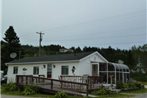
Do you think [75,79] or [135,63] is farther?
[135,63]

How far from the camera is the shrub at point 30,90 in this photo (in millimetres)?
21509

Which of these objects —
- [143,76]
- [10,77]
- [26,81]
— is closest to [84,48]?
[143,76]

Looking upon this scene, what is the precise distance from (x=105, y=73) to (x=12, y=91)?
10.3 m

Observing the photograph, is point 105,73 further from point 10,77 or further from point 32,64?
point 10,77

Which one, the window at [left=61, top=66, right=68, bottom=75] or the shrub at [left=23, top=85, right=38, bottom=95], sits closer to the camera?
the shrub at [left=23, top=85, right=38, bottom=95]

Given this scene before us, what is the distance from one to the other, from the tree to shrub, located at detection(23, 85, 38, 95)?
2955 centimetres

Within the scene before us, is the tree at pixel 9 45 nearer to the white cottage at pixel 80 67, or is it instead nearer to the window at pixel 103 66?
the white cottage at pixel 80 67

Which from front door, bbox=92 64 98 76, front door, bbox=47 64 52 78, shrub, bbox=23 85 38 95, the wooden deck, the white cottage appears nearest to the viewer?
the wooden deck

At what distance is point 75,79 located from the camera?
25.8 meters

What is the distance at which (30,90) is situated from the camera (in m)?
21.8

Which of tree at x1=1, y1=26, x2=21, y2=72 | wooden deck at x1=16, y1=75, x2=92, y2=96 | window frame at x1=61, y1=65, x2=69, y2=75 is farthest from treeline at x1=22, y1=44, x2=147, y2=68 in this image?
wooden deck at x1=16, y1=75, x2=92, y2=96

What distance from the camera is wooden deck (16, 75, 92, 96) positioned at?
20.6 meters

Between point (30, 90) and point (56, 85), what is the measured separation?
6.35 feet

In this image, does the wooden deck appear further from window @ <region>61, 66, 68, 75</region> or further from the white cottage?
window @ <region>61, 66, 68, 75</region>
